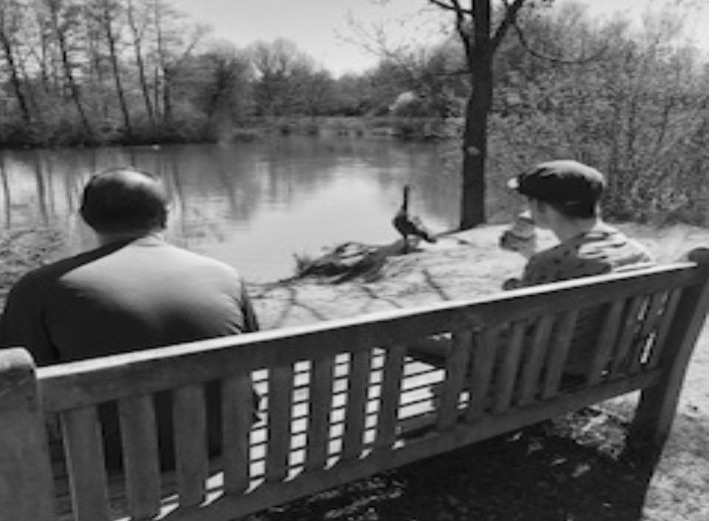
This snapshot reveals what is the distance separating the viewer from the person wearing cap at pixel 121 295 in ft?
5.36

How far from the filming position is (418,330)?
75.2 inches

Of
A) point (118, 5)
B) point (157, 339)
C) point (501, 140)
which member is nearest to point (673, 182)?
point (501, 140)

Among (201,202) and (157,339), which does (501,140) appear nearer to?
(201,202)

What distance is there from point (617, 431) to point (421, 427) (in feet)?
4.17

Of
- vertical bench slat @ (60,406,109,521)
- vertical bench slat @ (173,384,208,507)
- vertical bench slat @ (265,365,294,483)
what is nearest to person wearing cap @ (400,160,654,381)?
vertical bench slat @ (265,365,294,483)

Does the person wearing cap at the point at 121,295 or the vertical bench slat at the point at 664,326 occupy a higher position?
the person wearing cap at the point at 121,295

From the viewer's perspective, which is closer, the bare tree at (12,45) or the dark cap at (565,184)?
the dark cap at (565,184)

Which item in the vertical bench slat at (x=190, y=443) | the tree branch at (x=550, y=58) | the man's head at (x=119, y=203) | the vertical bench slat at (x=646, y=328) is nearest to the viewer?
the vertical bench slat at (x=190, y=443)

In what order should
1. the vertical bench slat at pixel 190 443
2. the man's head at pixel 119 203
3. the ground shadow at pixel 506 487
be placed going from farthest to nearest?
1. the ground shadow at pixel 506 487
2. the man's head at pixel 119 203
3. the vertical bench slat at pixel 190 443

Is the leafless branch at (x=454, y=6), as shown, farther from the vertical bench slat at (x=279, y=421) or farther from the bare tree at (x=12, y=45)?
the bare tree at (x=12, y=45)

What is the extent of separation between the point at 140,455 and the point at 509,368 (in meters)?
1.22

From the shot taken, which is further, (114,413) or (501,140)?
(501,140)

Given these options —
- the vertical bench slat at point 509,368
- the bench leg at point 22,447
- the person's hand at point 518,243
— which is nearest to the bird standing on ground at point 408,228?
the person's hand at point 518,243

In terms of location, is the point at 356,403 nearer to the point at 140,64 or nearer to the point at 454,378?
the point at 454,378
